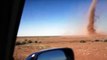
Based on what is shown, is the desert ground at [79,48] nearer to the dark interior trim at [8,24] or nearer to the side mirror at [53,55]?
the dark interior trim at [8,24]

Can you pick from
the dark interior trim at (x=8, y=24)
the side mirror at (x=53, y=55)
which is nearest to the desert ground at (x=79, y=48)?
the dark interior trim at (x=8, y=24)

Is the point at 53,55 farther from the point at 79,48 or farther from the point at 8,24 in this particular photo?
the point at 79,48

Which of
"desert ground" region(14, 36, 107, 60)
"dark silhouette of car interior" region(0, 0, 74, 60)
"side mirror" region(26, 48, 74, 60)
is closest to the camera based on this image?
"side mirror" region(26, 48, 74, 60)

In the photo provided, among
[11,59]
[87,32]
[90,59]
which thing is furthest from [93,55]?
[11,59]

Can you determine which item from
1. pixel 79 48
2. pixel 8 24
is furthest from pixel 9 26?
pixel 79 48

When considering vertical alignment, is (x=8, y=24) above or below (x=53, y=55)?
above

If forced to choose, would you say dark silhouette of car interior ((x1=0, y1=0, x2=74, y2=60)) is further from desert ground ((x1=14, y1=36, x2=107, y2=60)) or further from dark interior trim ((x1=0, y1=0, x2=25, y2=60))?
desert ground ((x1=14, y1=36, x2=107, y2=60))

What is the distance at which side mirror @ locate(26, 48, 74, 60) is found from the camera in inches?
49.8

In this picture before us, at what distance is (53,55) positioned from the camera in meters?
1.36

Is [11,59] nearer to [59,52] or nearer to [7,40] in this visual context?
[7,40]

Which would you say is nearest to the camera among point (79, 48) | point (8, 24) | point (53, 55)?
point (53, 55)

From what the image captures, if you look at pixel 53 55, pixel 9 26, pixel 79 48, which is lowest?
pixel 79 48

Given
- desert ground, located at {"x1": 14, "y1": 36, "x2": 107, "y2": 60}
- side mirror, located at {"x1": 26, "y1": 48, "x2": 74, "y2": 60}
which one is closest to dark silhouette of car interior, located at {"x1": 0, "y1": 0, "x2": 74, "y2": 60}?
side mirror, located at {"x1": 26, "y1": 48, "x2": 74, "y2": 60}

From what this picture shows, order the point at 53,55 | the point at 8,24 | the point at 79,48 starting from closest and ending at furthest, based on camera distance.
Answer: the point at 53,55 → the point at 8,24 → the point at 79,48
